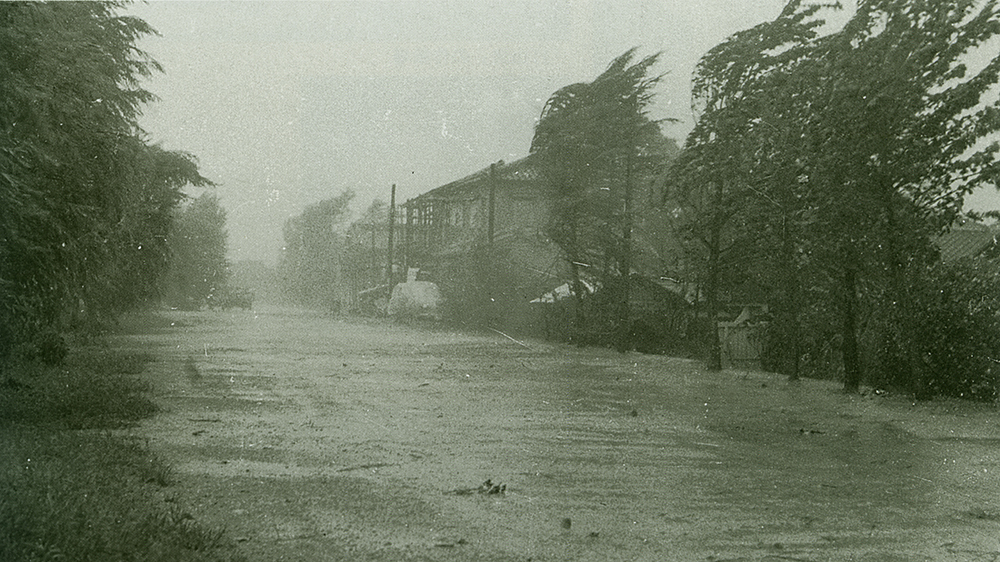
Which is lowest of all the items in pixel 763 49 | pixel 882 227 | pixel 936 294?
pixel 936 294

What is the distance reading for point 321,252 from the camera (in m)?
124

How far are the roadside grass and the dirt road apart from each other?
345mm

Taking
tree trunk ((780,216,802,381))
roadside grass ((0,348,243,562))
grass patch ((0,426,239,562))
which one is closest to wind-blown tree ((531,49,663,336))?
tree trunk ((780,216,802,381))

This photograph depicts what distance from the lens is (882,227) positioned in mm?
15406

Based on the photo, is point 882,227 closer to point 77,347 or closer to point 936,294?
point 936,294

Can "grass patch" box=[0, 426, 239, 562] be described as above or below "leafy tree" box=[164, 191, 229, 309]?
below

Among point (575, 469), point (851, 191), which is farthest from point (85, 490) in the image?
point (851, 191)

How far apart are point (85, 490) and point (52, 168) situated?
6.20 m

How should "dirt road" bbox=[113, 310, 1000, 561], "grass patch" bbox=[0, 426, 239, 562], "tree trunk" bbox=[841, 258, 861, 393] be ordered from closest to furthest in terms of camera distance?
"grass patch" bbox=[0, 426, 239, 562], "dirt road" bbox=[113, 310, 1000, 561], "tree trunk" bbox=[841, 258, 861, 393]

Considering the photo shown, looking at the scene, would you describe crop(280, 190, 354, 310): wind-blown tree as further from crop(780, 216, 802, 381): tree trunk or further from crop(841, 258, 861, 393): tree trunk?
crop(841, 258, 861, 393): tree trunk

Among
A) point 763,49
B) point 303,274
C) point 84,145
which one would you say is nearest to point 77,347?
point 84,145

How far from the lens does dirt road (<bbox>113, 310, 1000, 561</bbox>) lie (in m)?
6.39

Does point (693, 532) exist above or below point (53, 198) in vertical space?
below

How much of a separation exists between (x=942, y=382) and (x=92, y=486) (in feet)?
44.2
